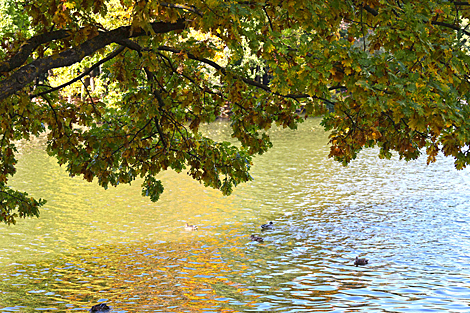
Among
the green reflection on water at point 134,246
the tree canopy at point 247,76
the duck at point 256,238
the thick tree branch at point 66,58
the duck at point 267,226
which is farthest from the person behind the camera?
the duck at point 267,226

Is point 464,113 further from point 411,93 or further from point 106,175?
point 106,175

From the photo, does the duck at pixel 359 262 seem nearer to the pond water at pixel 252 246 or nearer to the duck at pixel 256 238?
the pond water at pixel 252 246

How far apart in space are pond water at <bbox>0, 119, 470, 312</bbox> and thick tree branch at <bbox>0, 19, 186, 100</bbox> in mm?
5551

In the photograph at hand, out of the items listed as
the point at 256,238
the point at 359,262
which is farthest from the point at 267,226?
the point at 359,262

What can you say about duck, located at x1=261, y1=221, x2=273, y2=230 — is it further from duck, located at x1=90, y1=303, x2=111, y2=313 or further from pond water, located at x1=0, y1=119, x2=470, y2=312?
duck, located at x1=90, y1=303, x2=111, y2=313

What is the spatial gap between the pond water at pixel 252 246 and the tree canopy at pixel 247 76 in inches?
98.3

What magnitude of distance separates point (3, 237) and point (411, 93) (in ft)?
52.2

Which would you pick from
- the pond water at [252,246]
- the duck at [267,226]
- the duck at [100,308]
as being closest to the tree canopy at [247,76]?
the pond water at [252,246]

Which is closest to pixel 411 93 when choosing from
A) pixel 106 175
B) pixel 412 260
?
pixel 106 175

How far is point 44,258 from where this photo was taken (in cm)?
1748

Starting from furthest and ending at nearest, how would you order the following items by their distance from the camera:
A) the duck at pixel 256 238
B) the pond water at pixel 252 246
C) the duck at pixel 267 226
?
the duck at pixel 267 226, the duck at pixel 256 238, the pond water at pixel 252 246

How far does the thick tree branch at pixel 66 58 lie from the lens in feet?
29.4

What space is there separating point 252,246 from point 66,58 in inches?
402

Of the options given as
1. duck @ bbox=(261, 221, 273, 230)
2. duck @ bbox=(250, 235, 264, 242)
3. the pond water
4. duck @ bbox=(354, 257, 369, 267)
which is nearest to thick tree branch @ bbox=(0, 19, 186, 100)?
the pond water
